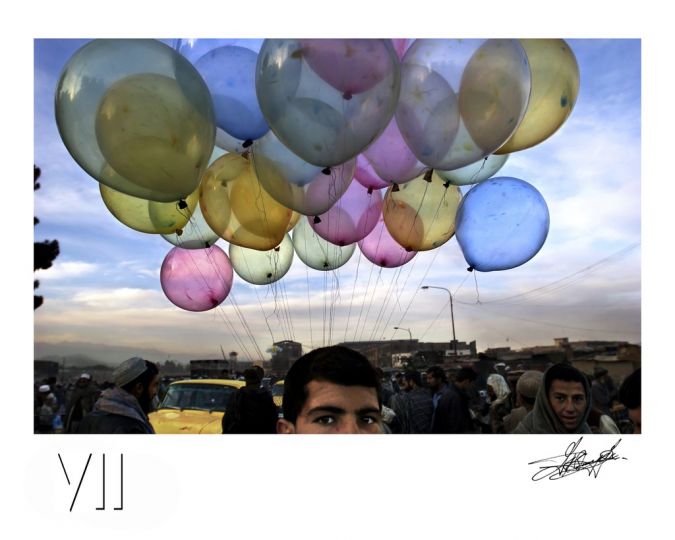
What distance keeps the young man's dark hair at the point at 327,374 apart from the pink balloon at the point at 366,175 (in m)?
1.46

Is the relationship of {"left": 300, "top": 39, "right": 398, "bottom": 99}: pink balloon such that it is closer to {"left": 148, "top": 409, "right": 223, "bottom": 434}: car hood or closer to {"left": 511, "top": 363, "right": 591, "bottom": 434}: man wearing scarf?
{"left": 511, "top": 363, "right": 591, "bottom": 434}: man wearing scarf

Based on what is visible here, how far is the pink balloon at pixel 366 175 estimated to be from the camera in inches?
142

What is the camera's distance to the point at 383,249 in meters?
4.23

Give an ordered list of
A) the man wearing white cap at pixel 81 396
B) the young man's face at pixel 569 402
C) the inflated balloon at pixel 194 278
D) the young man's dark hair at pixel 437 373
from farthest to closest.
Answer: the young man's dark hair at pixel 437 373 < the inflated balloon at pixel 194 278 < the man wearing white cap at pixel 81 396 < the young man's face at pixel 569 402

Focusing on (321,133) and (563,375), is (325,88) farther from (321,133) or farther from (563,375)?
(563,375)

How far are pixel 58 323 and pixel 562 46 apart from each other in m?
3.16

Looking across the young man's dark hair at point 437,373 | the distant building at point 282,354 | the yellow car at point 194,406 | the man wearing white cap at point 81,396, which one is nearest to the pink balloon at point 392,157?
the distant building at point 282,354

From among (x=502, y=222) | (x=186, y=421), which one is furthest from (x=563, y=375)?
(x=186, y=421)

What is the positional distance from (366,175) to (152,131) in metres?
1.41

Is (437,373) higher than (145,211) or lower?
lower
